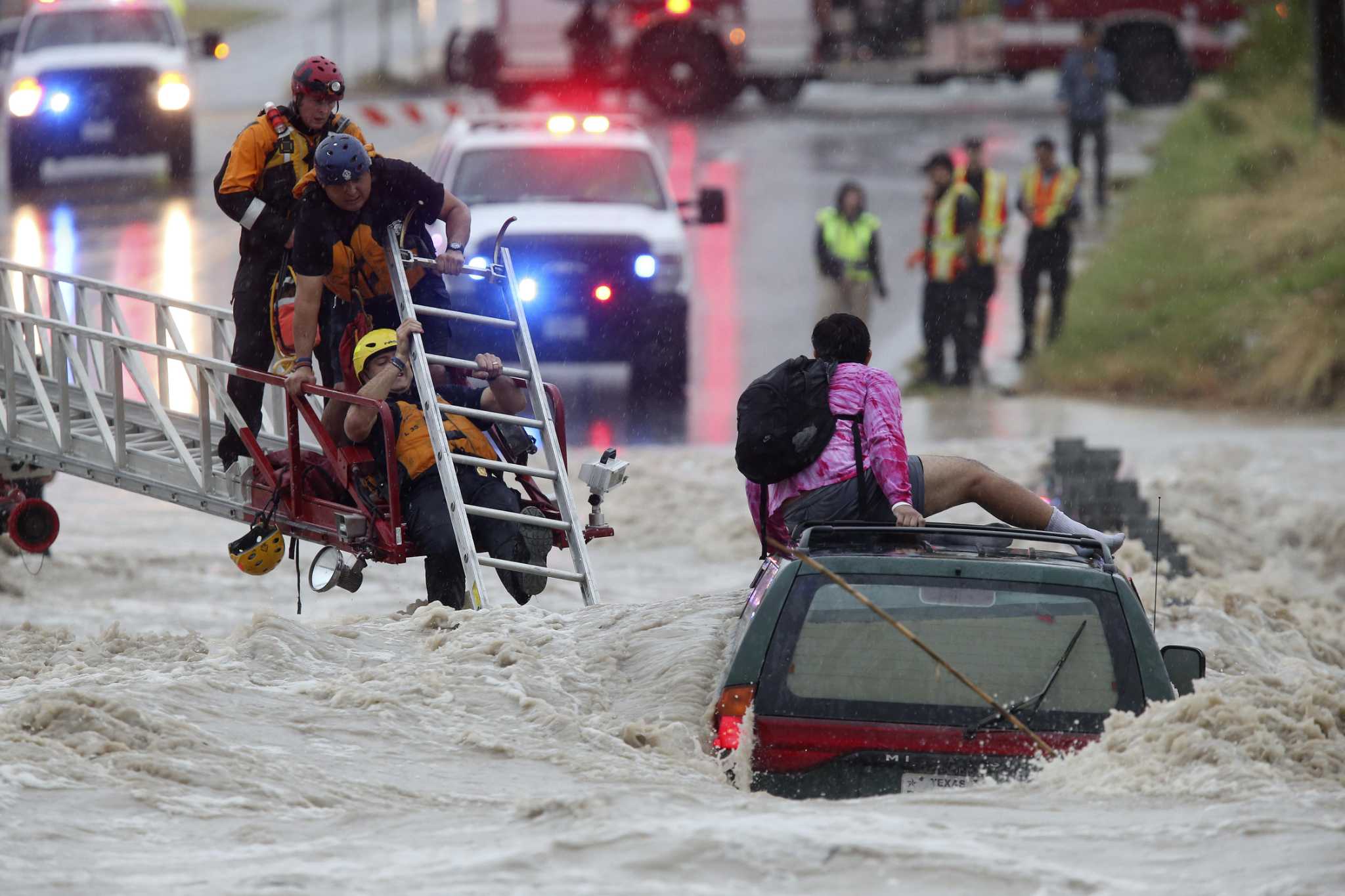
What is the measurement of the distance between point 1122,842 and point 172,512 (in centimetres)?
962

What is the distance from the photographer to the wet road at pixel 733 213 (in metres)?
17.2

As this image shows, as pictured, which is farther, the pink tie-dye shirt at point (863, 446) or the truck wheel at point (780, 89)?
the truck wheel at point (780, 89)

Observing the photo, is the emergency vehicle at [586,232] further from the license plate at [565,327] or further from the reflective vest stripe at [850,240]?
the reflective vest stripe at [850,240]

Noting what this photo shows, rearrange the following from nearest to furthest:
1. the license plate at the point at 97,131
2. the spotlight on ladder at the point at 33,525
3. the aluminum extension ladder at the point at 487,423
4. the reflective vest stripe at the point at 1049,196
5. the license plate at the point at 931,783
Answer: 1. the license plate at the point at 931,783
2. the aluminum extension ladder at the point at 487,423
3. the spotlight on ladder at the point at 33,525
4. the reflective vest stripe at the point at 1049,196
5. the license plate at the point at 97,131

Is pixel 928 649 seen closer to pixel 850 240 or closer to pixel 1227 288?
pixel 850 240

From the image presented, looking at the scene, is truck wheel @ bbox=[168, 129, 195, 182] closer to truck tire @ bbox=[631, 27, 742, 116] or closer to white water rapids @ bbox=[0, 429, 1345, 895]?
truck tire @ bbox=[631, 27, 742, 116]

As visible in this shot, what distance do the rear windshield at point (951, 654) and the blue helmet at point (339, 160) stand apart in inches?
133

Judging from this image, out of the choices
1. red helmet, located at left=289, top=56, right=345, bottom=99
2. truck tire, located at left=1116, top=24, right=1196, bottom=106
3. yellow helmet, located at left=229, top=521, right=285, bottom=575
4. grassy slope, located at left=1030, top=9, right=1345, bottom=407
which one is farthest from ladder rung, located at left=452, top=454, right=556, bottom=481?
truck tire, located at left=1116, top=24, right=1196, bottom=106

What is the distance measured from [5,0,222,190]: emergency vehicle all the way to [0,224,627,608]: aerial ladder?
1216cm

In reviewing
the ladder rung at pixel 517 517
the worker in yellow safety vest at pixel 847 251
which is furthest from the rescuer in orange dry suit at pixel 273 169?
the worker in yellow safety vest at pixel 847 251

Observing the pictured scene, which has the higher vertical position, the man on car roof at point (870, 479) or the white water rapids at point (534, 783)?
the man on car roof at point (870, 479)

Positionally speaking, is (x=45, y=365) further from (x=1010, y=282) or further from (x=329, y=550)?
(x=1010, y=282)

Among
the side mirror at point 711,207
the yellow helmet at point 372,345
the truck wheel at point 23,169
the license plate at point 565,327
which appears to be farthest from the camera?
the truck wheel at point 23,169

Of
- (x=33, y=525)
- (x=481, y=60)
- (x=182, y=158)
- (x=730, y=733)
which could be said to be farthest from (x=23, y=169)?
(x=730, y=733)
